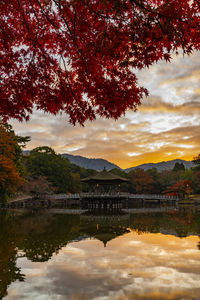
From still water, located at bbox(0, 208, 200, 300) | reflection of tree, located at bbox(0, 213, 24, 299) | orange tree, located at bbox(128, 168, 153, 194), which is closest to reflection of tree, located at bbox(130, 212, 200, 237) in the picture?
still water, located at bbox(0, 208, 200, 300)

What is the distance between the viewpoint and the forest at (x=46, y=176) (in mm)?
21812

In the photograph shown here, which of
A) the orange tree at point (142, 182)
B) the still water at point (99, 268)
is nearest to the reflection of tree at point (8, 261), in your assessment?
the still water at point (99, 268)

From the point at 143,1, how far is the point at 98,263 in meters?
6.75

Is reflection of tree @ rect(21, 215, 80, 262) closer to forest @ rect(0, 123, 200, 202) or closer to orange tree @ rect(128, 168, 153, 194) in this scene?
forest @ rect(0, 123, 200, 202)

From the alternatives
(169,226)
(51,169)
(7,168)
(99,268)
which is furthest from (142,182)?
(99,268)

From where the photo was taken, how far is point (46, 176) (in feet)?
135

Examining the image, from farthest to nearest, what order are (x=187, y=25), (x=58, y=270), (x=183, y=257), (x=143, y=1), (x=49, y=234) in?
(x=49, y=234) → (x=183, y=257) → (x=58, y=270) → (x=187, y=25) → (x=143, y=1)

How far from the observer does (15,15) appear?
620cm

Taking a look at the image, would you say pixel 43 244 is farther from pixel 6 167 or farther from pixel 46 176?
pixel 46 176

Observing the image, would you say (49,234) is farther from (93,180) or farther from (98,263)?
(93,180)

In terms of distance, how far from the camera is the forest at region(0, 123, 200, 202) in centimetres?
→ 2181

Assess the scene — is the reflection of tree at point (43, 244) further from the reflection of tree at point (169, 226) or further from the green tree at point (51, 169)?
the green tree at point (51, 169)

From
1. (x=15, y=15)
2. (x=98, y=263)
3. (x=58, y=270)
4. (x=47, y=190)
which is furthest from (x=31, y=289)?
(x=47, y=190)

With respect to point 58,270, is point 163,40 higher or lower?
higher
